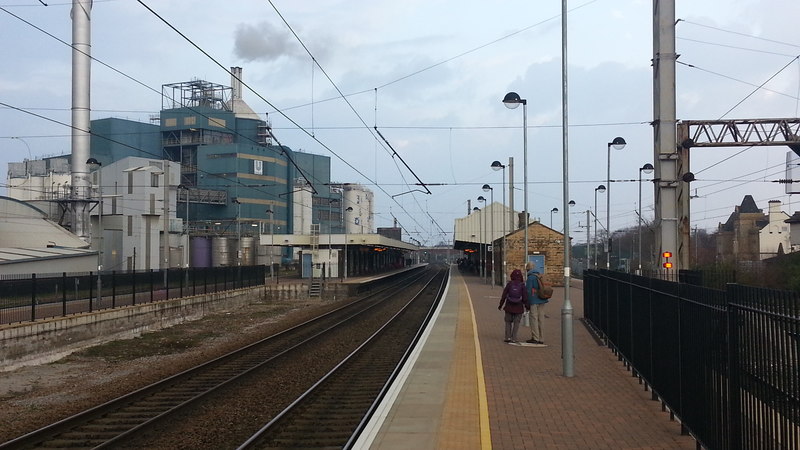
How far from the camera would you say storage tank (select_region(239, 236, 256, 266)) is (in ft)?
272

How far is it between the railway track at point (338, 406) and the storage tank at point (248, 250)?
6368cm

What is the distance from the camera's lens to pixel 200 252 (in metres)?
78.2

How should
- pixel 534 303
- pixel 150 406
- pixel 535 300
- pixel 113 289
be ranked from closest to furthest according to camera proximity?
pixel 150 406, pixel 535 300, pixel 534 303, pixel 113 289

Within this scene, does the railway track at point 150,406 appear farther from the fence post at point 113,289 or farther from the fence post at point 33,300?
the fence post at point 113,289

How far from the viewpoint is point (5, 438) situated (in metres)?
10.3

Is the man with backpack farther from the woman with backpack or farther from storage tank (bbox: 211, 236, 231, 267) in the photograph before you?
storage tank (bbox: 211, 236, 231, 267)

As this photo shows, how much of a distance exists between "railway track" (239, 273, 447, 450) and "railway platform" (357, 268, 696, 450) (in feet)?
1.93

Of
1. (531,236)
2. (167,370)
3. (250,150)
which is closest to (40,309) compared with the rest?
(167,370)

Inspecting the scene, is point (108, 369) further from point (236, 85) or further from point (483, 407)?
point (236, 85)

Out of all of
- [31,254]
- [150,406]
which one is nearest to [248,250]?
[31,254]

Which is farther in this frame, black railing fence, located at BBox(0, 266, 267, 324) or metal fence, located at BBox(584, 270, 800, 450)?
black railing fence, located at BBox(0, 266, 267, 324)

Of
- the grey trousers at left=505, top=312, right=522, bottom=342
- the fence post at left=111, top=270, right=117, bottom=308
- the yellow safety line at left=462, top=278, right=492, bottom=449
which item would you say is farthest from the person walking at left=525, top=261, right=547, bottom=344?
the fence post at left=111, top=270, right=117, bottom=308

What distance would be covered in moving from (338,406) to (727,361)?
696 cm

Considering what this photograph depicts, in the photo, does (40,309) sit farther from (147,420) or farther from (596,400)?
(596,400)
